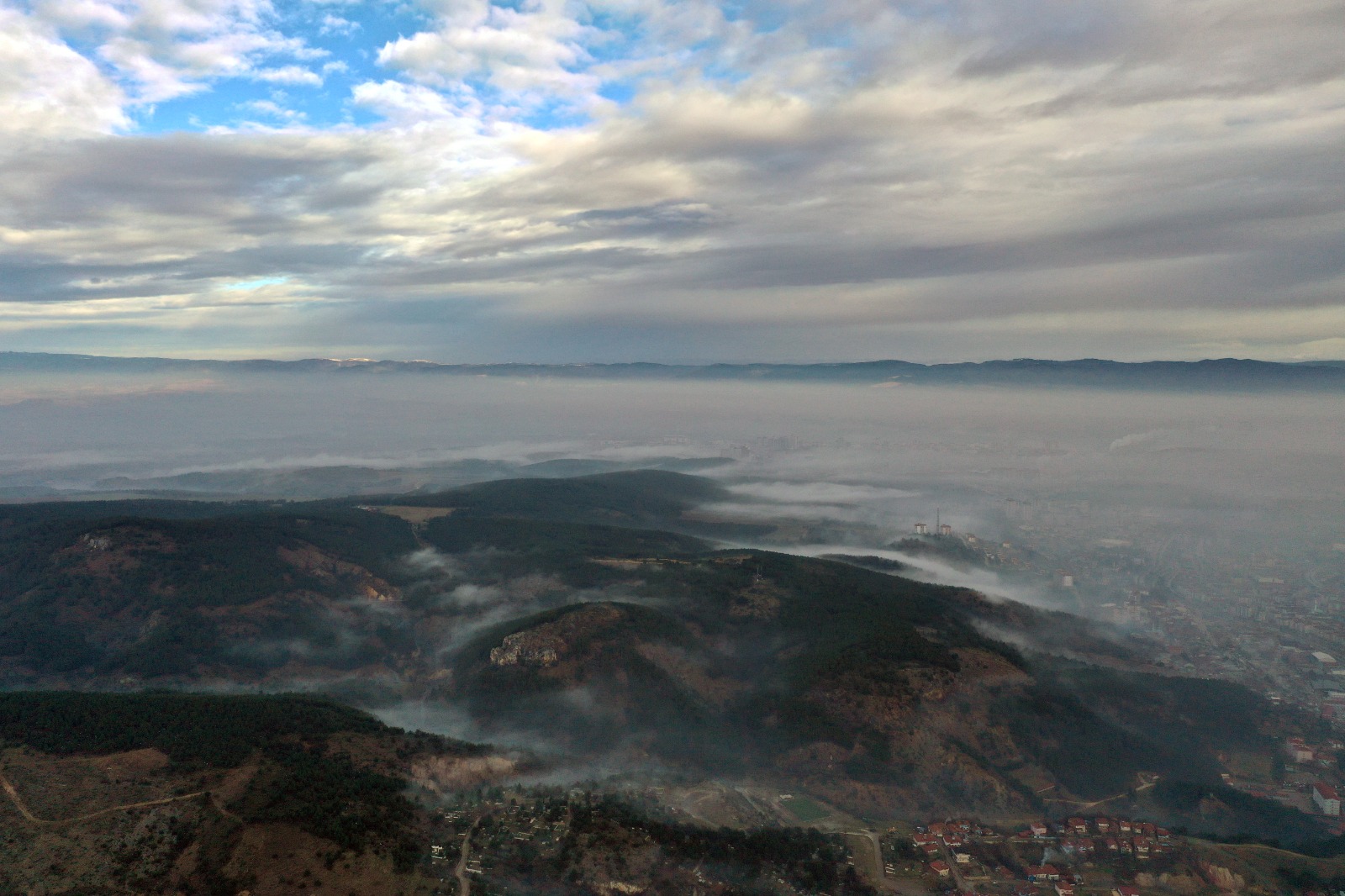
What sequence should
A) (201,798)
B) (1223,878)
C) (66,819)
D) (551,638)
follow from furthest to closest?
(551,638)
(1223,878)
(201,798)
(66,819)

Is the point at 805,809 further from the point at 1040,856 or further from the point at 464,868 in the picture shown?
the point at 464,868

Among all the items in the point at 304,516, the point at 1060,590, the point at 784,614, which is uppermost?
the point at 304,516

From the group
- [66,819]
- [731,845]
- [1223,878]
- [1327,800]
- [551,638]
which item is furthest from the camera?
[551,638]

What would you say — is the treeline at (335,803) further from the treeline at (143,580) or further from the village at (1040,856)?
the treeline at (143,580)

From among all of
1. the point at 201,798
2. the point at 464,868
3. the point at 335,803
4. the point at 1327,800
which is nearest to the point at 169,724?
the point at 201,798

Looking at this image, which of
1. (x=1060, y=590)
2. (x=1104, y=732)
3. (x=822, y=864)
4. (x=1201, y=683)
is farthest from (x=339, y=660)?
(x=1060, y=590)

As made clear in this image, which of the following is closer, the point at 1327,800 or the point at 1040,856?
the point at 1040,856

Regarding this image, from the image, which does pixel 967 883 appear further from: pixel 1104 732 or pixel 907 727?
pixel 1104 732
